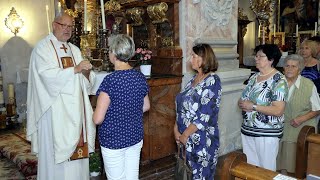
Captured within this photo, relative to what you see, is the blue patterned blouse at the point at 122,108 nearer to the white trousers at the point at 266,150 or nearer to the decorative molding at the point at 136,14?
the white trousers at the point at 266,150

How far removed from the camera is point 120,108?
240cm

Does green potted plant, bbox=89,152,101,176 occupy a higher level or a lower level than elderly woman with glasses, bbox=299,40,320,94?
lower

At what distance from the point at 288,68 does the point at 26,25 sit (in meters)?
5.84

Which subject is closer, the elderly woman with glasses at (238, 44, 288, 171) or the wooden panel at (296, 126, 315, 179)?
the wooden panel at (296, 126, 315, 179)

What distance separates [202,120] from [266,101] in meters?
0.63

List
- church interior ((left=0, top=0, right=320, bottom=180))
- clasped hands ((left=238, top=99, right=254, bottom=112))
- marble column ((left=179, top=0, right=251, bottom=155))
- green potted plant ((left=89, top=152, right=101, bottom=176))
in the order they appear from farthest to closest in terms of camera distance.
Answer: marble column ((left=179, top=0, right=251, bottom=155))
church interior ((left=0, top=0, right=320, bottom=180))
green potted plant ((left=89, top=152, right=101, bottom=176))
clasped hands ((left=238, top=99, right=254, bottom=112))

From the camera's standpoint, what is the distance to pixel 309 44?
3.98 metres

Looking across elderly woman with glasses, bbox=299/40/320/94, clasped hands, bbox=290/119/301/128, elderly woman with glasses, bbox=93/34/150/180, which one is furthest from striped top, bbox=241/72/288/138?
elderly woman with glasses, bbox=299/40/320/94

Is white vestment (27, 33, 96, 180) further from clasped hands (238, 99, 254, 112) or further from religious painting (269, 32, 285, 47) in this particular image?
religious painting (269, 32, 285, 47)

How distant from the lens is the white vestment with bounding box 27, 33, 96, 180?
2926mm

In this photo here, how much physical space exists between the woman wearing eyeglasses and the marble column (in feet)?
4.61

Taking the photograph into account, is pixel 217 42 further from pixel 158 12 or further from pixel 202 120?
pixel 202 120

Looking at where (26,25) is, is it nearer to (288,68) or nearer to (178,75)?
(178,75)

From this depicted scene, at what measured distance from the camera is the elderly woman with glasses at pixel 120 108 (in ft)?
7.70
